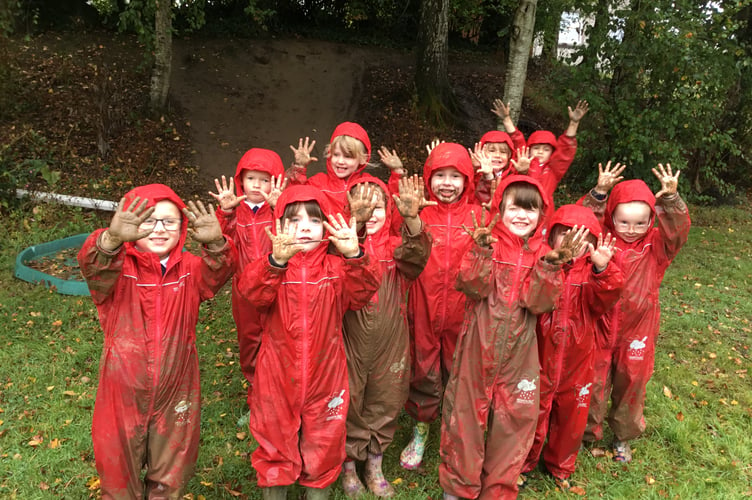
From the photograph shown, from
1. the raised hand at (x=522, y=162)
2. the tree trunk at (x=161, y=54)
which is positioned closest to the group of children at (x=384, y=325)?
the raised hand at (x=522, y=162)

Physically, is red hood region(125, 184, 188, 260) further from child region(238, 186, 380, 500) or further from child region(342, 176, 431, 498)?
child region(342, 176, 431, 498)

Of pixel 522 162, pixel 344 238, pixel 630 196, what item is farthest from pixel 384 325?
pixel 522 162

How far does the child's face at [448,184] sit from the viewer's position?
3912 mm

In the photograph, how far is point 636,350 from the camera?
12.6ft

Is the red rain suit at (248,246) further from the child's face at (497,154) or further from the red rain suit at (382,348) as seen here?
the child's face at (497,154)

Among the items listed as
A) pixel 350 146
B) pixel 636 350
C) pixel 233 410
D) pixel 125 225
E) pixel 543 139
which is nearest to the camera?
pixel 125 225

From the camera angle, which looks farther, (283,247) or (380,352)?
(380,352)

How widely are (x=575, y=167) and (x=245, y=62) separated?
939cm

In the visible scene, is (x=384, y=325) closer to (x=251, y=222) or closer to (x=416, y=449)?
(x=416, y=449)

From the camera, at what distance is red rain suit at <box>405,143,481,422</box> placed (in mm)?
→ 3838

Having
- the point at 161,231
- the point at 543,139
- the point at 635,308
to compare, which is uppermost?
the point at 543,139

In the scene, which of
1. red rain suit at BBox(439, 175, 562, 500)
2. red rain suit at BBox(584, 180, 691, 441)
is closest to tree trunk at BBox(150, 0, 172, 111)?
red rain suit at BBox(439, 175, 562, 500)

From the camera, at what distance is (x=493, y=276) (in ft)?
10.6

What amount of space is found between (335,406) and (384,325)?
0.63 m
